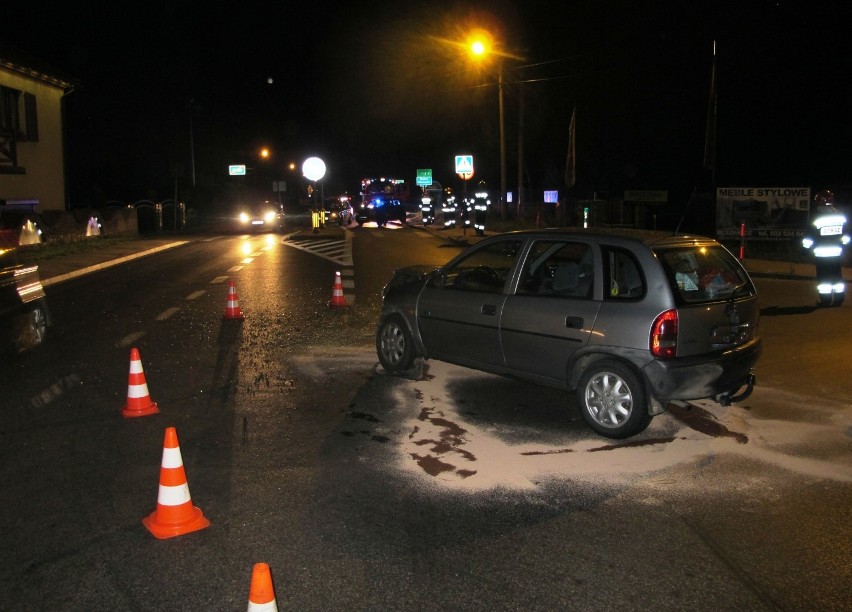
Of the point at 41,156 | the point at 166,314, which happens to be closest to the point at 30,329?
the point at 166,314

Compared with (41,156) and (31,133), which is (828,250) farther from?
(41,156)

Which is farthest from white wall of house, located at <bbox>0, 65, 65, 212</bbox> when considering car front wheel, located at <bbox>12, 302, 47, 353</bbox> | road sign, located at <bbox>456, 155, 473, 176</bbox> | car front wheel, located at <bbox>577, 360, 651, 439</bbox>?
car front wheel, located at <bbox>577, 360, 651, 439</bbox>

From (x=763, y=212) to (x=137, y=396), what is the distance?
60.5 ft

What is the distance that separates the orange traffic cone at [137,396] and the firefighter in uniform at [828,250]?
34.8 ft

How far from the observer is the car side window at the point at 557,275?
681 cm

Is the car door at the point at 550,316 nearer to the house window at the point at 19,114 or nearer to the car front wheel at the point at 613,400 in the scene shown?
the car front wheel at the point at 613,400

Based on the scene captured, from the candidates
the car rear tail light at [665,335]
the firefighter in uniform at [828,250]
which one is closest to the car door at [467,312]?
the car rear tail light at [665,335]

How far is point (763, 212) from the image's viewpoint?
70.1 feet

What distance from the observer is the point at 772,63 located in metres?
30.1

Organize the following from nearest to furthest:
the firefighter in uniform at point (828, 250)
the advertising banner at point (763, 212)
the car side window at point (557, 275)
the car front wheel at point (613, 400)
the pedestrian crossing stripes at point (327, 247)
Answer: the car front wheel at point (613, 400) < the car side window at point (557, 275) < the firefighter in uniform at point (828, 250) < the advertising banner at point (763, 212) < the pedestrian crossing stripes at point (327, 247)

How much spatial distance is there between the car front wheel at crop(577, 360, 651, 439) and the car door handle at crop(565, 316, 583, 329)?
1.10 ft

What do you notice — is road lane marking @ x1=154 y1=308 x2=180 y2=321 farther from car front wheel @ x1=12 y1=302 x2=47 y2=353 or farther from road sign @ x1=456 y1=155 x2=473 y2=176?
road sign @ x1=456 y1=155 x2=473 y2=176

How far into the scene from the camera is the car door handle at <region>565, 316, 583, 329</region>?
21.6ft

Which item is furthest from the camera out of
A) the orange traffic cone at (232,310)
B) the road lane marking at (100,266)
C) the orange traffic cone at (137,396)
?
the road lane marking at (100,266)
